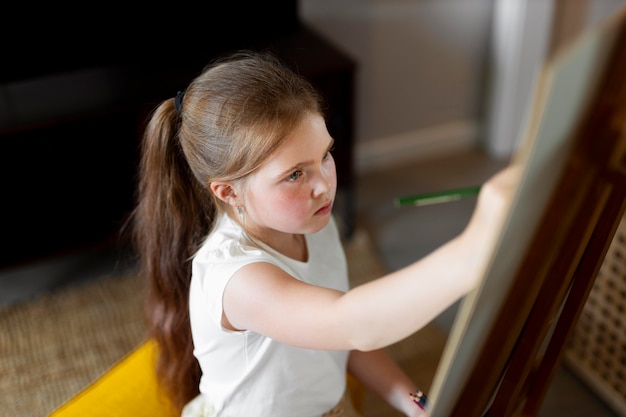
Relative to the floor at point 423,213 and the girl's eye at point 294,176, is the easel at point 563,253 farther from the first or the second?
the floor at point 423,213

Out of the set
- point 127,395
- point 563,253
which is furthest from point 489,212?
point 127,395

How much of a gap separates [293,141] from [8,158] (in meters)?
1.09

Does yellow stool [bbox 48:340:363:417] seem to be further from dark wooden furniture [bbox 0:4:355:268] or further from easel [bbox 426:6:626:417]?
dark wooden furniture [bbox 0:4:355:268]

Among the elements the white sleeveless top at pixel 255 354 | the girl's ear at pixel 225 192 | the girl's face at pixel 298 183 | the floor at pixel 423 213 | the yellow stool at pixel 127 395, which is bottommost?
the floor at pixel 423 213

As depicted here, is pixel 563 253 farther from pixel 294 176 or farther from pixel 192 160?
pixel 192 160

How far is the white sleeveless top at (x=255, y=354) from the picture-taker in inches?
33.8

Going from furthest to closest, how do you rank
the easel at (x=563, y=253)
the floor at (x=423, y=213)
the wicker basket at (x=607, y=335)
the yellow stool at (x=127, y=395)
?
1. the floor at (x=423, y=213)
2. the wicker basket at (x=607, y=335)
3. the yellow stool at (x=127, y=395)
4. the easel at (x=563, y=253)

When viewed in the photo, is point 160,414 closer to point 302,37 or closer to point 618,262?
point 618,262

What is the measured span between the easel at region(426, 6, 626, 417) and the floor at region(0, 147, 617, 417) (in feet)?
2.88

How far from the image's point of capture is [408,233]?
215cm

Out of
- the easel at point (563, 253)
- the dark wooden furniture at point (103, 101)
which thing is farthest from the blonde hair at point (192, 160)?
the dark wooden furniture at point (103, 101)

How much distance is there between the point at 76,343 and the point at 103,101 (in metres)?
0.59

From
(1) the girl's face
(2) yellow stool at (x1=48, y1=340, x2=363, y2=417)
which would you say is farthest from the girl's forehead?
(2) yellow stool at (x1=48, y1=340, x2=363, y2=417)

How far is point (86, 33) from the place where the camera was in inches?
69.7
